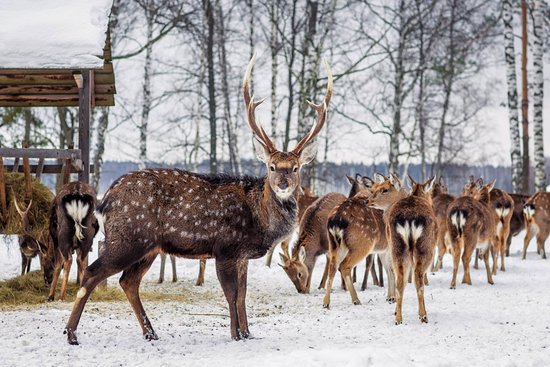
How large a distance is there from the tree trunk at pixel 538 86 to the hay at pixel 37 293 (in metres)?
14.7

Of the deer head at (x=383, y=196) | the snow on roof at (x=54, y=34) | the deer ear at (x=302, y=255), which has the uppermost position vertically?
the snow on roof at (x=54, y=34)

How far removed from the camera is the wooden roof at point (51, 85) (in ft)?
36.8

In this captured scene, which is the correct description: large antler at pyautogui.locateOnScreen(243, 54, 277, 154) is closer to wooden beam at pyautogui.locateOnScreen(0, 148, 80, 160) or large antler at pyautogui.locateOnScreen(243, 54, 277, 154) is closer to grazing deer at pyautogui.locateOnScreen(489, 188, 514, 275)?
wooden beam at pyautogui.locateOnScreen(0, 148, 80, 160)

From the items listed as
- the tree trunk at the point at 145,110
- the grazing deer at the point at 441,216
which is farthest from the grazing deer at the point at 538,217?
the tree trunk at the point at 145,110

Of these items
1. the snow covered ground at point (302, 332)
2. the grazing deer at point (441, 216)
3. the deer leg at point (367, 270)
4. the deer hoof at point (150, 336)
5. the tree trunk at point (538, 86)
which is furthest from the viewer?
the tree trunk at point (538, 86)

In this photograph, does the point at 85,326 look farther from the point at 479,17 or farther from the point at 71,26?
the point at 479,17

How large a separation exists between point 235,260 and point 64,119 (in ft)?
62.1

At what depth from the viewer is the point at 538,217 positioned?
1695 cm

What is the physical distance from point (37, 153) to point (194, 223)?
358 cm

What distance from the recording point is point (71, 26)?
433 inches

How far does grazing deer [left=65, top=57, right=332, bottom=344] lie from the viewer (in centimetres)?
Result: 725

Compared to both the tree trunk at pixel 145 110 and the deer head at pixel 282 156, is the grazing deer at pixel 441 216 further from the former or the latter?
the tree trunk at pixel 145 110

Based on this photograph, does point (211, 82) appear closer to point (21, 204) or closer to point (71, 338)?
point (21, 204)

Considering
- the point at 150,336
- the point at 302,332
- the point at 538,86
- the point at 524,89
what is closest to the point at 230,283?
the point at 150,336
